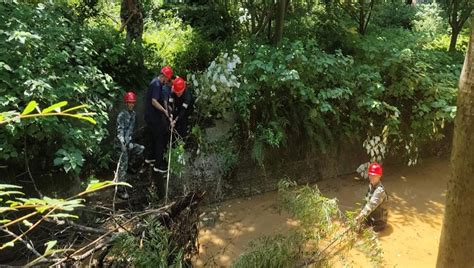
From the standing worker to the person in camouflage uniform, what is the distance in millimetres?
1717

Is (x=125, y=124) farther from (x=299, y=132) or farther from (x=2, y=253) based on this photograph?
(x=299, y=132)

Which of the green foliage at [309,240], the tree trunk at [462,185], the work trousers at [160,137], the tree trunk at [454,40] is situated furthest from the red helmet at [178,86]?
the tree trunk at [454,40]

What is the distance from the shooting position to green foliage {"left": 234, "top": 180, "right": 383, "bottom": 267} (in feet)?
14.0

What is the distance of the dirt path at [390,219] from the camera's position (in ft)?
18.1

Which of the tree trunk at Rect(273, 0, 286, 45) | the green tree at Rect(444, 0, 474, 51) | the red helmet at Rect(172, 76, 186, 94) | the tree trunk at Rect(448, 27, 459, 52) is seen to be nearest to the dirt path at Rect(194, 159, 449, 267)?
the red helmet at Rect(172, 76, 186, 94)

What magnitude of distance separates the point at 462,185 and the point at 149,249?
238 cm

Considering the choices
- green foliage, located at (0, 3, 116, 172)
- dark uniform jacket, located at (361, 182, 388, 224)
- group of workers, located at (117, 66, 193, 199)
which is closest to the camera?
green foliage, located at (0, 3, 116, 172)

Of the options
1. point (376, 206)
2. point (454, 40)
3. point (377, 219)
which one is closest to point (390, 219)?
point (377, 219)

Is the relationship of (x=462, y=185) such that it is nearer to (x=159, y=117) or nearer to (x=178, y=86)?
(x=178, y=86)

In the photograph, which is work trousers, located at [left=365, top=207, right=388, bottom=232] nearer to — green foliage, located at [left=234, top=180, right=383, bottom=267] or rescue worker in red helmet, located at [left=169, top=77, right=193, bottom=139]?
green foliage, located at [left=234, top=180, right=383, bottom=267]

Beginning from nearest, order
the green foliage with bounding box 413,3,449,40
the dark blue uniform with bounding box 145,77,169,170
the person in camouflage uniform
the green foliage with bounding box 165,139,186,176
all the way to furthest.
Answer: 1. the green foliage with bounding box 165,139,186,176
2. the dark blue uniform with bounding box 145,77,169,170
3. the person in camouflage uniform
4. the green foliage with bounding box 413,3,449,40

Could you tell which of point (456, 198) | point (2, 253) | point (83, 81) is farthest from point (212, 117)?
point (456, 198)

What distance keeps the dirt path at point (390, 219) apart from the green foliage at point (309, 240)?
0.78m

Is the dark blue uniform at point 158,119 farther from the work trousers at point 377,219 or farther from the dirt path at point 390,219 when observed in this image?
the work trousers at point 377,219
